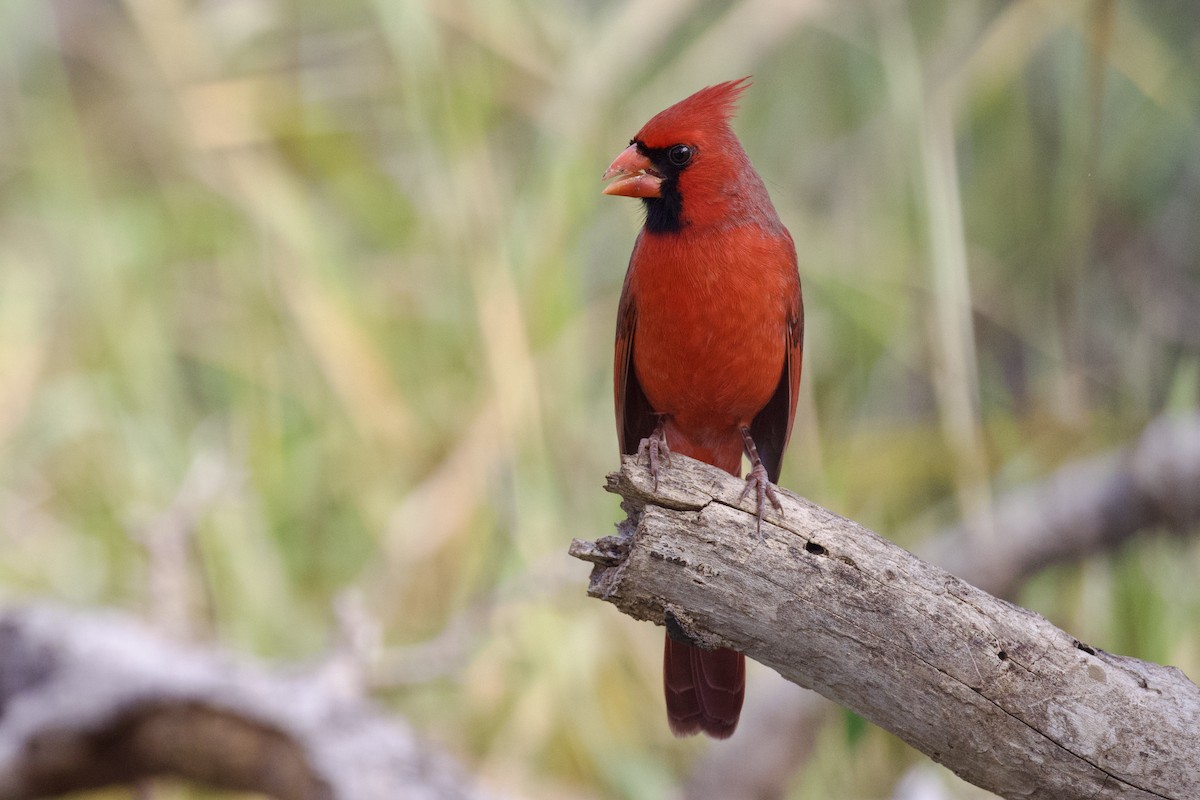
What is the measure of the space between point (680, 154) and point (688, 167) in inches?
1.1

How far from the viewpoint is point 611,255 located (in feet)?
16.1

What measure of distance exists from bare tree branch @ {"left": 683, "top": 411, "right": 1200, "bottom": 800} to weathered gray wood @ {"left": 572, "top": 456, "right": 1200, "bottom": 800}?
1.18 metres

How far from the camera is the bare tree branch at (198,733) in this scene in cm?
288

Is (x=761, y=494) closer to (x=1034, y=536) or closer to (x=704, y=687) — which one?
(x=704, y=687)

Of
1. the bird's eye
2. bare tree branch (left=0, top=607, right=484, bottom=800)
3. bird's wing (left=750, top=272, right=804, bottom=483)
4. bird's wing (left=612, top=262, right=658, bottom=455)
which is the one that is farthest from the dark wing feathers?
bare tree branch (left=0, top=607, right=484, bottom=800)

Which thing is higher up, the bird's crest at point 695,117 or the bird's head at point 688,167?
the bird's crest at point 695,117

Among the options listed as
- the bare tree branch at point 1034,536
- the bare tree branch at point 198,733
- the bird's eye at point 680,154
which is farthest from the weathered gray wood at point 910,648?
the bare tree branch at point 198,733

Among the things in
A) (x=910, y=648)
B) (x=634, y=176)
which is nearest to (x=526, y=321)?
(x=634, y=176)

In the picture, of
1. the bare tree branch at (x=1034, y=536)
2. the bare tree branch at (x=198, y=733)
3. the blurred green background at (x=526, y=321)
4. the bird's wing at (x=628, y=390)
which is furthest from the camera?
the blurred green background at (x=526, y=321)

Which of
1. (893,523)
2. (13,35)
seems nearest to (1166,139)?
(893,523)

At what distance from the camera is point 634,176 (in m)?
2.27

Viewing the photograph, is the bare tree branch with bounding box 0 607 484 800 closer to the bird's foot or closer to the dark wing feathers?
the dark wing feathers

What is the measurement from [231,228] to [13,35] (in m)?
1.59

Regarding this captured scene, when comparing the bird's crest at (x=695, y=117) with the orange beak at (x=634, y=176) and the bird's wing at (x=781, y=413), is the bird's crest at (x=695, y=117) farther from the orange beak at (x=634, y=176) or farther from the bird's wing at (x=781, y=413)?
the bird's wing at (x=781, y=413)
